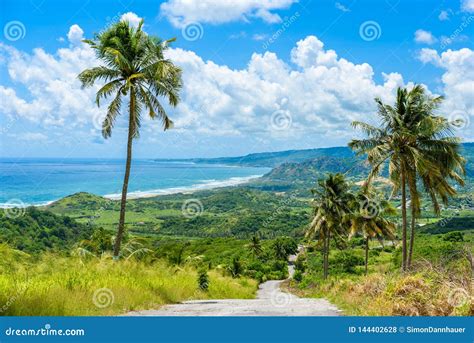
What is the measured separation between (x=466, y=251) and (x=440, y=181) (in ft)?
43.5

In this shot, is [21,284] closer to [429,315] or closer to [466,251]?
[429,315]

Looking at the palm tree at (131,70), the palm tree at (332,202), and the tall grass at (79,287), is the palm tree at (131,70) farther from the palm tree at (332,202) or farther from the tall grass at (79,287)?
the palm tree at (332,202)

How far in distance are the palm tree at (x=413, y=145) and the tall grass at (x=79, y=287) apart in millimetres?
13416

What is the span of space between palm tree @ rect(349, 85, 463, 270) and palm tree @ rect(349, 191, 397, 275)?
16.7 m

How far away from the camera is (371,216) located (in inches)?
1639

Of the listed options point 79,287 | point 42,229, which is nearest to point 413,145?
point 79,287

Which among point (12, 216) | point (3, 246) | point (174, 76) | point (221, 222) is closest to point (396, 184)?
point (174, 76)

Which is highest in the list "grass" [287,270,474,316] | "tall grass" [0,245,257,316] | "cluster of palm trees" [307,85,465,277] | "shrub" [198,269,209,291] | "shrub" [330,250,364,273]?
"cluster of palm trees" [307,85,465,277]

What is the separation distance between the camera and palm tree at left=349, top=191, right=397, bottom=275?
134 feet

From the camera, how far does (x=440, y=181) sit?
23172 millimetres

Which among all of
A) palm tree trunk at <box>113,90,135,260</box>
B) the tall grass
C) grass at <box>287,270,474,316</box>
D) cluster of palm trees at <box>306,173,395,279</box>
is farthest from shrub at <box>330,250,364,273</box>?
grass at <box>287,270,474,316</box>

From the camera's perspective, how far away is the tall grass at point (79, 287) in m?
8.06

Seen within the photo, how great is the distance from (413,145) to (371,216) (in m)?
19.5

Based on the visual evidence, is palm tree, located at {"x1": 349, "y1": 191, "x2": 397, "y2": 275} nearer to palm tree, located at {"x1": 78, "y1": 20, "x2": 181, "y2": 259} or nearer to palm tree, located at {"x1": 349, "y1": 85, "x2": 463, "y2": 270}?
palm tree, located at {"x1": 349, "y1": 85, "x2": 463, "y2": 270}
